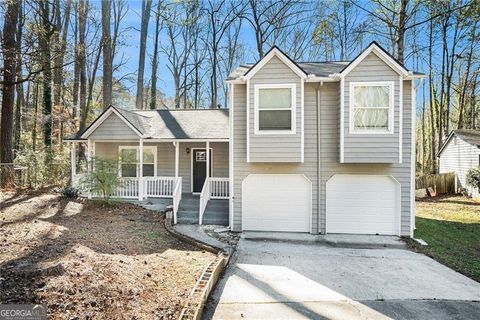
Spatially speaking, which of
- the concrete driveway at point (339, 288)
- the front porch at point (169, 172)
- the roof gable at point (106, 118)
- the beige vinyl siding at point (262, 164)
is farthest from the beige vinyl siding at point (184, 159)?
the concrete driveway at point (339, 288)

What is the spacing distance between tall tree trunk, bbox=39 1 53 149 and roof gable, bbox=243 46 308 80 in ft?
22.5

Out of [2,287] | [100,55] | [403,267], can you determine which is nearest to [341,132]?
[403,267]

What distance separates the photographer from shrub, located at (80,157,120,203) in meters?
10.5

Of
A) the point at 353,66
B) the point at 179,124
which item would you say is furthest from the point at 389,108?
the point at 179,124

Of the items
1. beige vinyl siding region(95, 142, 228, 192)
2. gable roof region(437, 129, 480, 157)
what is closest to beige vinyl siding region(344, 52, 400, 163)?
beige vinyl siding region(95, 142, 228, 192)

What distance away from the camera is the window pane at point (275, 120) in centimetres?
905

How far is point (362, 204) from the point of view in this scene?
9.23 m

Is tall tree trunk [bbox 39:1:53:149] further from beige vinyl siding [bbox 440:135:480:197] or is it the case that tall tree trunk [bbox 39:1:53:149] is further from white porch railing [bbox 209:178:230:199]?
beige vinyl siding [bbox 440:135:480:197]

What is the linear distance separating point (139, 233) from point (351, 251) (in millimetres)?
5887

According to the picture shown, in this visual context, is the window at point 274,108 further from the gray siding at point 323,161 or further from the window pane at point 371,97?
the window pane at point 371,97

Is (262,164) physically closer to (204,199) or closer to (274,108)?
(274,108)

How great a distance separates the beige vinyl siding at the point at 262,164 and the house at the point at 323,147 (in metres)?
0.03

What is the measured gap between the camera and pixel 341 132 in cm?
880

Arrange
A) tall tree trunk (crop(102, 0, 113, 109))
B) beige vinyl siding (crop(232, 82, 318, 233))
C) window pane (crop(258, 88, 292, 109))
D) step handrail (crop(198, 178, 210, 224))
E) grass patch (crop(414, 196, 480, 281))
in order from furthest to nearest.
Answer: tall tree trunk (crop(102, 0, 113, 109))
step handrail (crop(198, 178, 210, 224))
beige vinyl siding (crop(232, 82, 318, 233))
window pane (crop(258, 88, 292, 109))
grass patch (crop(414, 196, 480, 281))
